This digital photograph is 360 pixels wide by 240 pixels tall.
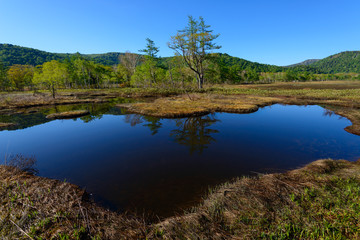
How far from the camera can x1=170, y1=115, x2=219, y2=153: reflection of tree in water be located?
12992 millimetres

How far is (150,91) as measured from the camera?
5191 cm

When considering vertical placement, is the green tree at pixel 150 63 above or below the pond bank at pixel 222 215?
above

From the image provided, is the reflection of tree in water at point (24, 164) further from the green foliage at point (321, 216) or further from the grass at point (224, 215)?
the green foliage at point (321, 216)

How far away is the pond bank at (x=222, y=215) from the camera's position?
4023 millimetres

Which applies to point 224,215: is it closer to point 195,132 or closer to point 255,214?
point 255,214

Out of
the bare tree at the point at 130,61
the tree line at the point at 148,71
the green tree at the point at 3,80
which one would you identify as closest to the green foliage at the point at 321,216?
the tree line at the point at 148,71

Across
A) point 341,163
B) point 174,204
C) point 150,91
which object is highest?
point 150,91

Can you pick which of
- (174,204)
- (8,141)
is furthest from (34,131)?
(174,204)

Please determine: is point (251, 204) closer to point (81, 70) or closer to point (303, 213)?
point (303, 213)

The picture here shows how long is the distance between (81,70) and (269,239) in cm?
9965

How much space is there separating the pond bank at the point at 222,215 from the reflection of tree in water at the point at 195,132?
21.3 ft

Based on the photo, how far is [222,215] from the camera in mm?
4934

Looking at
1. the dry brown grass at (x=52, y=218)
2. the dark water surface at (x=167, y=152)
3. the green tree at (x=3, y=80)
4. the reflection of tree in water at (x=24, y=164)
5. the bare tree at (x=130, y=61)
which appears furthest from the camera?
the bare tree at (x=130, y=61)

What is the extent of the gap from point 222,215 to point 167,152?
7.02m
